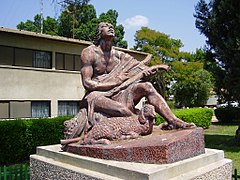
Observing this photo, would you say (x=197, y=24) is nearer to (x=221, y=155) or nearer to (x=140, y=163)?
(x=221, y=155)

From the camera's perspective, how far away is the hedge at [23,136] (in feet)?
29.5

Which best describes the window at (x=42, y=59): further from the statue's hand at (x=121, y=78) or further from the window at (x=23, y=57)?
the statue's hand at (x=121, y=78)

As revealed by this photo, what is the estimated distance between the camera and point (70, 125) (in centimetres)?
431

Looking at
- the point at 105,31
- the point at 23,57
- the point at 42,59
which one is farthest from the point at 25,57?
the point at 105,31

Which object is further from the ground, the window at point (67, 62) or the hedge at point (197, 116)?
the window at point (67, 62)

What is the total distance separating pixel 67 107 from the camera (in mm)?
16828

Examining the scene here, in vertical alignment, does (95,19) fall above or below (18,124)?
above

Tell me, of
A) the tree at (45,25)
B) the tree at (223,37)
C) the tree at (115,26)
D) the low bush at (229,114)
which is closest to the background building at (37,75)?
the tree at (223,37)

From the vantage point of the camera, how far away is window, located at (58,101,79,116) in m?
16.5

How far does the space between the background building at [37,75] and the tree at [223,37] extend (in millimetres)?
7348

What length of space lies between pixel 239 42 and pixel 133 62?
6434 millimetres

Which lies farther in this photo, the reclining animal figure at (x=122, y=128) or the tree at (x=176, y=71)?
the tree at (x=176, y=71)

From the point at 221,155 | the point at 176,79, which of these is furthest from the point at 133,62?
the point at 176,79

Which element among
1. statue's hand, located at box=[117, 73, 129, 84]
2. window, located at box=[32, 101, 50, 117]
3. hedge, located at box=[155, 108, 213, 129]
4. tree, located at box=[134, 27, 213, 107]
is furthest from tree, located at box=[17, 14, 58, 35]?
statue's hand, located at box=[117, 73, 129, 84]
